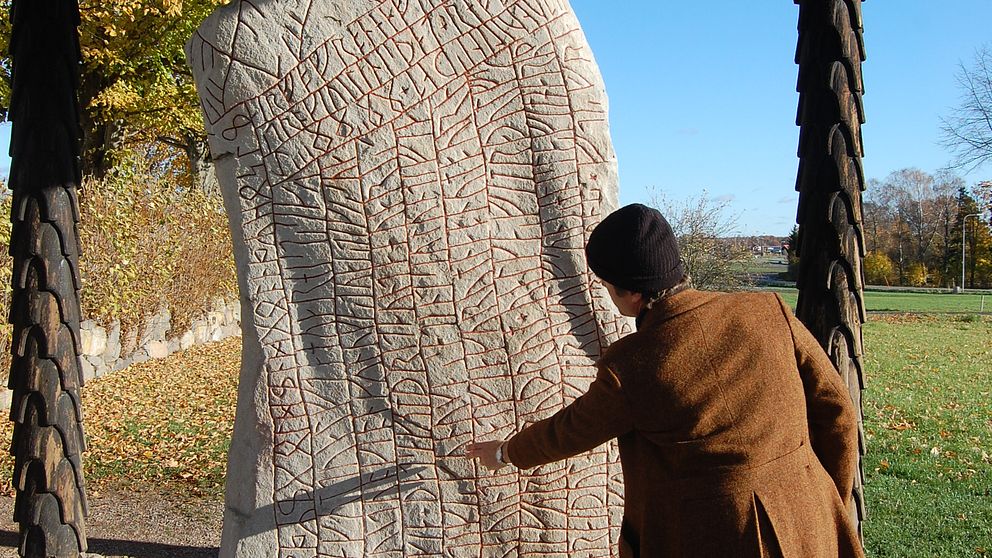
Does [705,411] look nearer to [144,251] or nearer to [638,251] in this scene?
[638,251]

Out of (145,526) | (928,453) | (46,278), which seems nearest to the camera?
(46,278)

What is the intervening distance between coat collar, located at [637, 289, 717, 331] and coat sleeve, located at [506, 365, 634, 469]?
0.51 feet

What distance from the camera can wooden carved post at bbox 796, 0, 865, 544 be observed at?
3139mm

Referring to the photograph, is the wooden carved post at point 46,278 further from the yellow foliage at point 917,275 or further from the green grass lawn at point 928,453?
the yellow foliage at point 917,275

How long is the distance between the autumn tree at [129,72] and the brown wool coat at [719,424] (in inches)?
395

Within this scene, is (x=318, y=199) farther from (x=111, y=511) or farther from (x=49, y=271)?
(x=111, y=511)

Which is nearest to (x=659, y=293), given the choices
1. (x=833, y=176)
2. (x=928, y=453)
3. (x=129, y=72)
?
(x=833, y=176)

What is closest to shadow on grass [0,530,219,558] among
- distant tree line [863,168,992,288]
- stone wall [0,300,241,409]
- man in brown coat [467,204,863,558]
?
man in brown coat [467,204,863,558]

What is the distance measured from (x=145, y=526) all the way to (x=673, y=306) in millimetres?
4543

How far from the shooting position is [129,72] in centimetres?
1274

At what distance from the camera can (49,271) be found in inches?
132

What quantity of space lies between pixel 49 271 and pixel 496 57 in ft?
6.64

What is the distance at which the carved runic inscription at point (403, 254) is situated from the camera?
283 cm

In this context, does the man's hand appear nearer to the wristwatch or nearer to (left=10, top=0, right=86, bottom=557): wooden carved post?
the wristwatch
